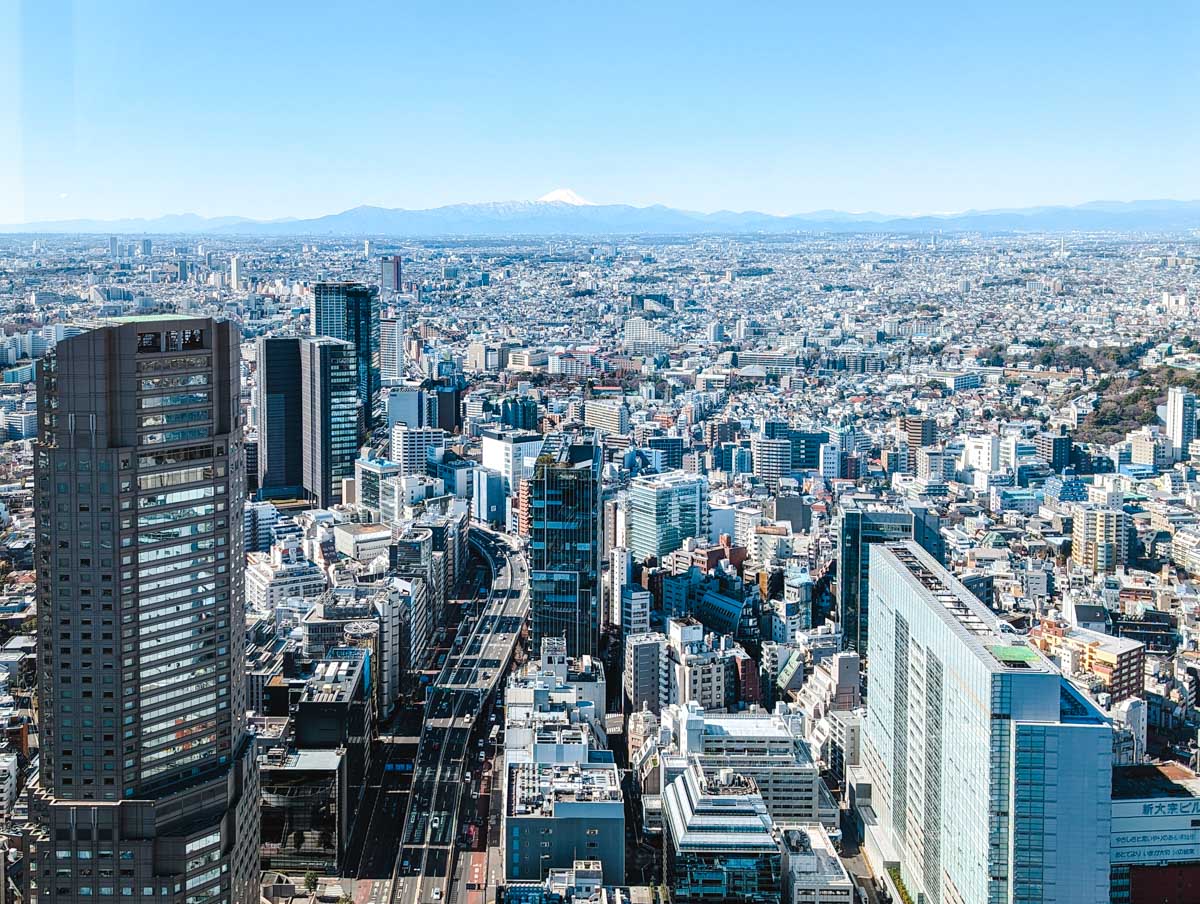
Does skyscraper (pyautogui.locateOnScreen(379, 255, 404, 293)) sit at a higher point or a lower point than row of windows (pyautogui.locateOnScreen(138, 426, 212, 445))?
higher

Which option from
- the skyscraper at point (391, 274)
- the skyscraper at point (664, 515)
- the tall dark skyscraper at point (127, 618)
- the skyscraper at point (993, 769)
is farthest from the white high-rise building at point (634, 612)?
the skyscraper at point (391, 274)

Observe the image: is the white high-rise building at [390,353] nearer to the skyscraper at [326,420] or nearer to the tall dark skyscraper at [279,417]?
the skyscraper at [326,420]

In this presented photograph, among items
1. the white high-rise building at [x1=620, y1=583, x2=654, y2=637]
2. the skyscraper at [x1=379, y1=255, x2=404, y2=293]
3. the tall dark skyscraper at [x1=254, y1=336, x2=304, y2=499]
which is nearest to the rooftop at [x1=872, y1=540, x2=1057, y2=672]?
the white high-rise building at [x1=620, y1=583, x2=654, y2=637]

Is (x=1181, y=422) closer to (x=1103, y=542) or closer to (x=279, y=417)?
(x=1103, y=542)

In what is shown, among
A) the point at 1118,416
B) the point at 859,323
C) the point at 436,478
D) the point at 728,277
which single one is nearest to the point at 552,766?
the point at 436,478

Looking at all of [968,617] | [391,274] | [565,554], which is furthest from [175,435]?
[391,274]

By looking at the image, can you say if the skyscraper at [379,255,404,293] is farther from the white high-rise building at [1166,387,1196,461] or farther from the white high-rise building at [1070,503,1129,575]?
the white high-rise building at [1070,503,1129,575]
